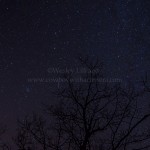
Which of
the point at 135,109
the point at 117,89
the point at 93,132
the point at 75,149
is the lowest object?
the point at 75,149

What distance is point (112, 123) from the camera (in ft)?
36.5

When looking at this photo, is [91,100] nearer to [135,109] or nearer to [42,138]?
[135,109]

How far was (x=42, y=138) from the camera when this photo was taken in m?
13.5

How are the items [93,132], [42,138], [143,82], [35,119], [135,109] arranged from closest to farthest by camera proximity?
[143,82], [93,132], [135,109], [42,138], [35,119]

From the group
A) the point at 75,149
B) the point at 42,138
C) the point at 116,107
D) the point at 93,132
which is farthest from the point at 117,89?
the point at 42,138

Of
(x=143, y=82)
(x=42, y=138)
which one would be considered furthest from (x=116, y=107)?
(x=42, y=138)

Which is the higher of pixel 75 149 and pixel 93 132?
pixel 93 132

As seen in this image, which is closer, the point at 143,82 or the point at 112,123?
the point at 143,82

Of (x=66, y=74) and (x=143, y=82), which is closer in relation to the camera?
(x=143, y=82)

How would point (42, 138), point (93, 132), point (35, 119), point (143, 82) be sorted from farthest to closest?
1. point (35, 119)
2. point (42, 138)
3. point (93, 132)
4. point (143, 82)

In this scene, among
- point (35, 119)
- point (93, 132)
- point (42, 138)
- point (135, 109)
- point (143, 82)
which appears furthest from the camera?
point (35, 119)

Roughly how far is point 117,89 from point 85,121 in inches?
77.8

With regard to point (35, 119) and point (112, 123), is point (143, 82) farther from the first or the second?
point (35, 119)

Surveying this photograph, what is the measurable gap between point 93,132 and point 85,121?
0.58 meters
